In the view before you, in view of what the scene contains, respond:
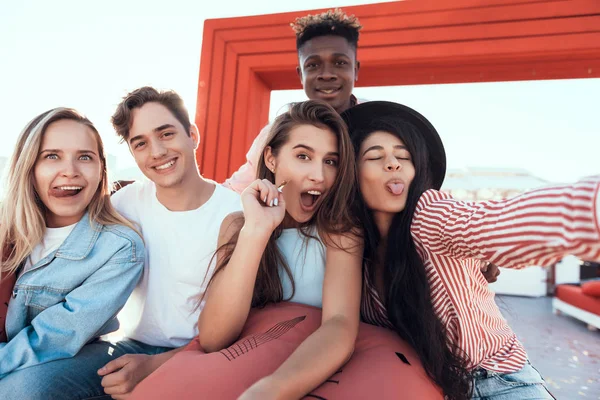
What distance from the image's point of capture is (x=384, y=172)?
1.34 meters

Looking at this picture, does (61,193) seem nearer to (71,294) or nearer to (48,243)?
(48,243)

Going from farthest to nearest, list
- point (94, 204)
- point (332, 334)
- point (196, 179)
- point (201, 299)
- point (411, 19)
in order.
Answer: point (411, 19) → point (196, 179) → point (94, 204) → point (201, 299) → point (332, 334)

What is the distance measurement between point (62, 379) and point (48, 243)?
0.51 meters

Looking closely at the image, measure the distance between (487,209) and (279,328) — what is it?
0.62m

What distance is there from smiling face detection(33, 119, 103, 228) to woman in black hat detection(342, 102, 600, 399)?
1.03m

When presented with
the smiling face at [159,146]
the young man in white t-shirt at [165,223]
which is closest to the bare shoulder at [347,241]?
the young man in white t-shirt at [165,223]

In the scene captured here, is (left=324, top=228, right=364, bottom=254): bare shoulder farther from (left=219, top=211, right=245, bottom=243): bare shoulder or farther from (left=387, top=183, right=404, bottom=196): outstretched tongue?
(left=219, top=211, right=245, bottom=243): bare shoulder

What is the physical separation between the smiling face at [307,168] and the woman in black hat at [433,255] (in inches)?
4.3

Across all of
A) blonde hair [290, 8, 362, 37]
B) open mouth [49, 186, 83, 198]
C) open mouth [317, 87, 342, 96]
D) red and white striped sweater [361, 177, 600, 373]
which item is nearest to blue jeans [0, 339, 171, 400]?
open mouth [49, 186, 83, 198]

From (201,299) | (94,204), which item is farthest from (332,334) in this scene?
(94,204)

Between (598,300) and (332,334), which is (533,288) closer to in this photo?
(598,300)

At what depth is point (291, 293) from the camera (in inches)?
54.9

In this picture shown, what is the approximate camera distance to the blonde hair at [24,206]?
1519mm

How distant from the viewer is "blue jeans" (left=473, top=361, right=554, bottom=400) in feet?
4.04
